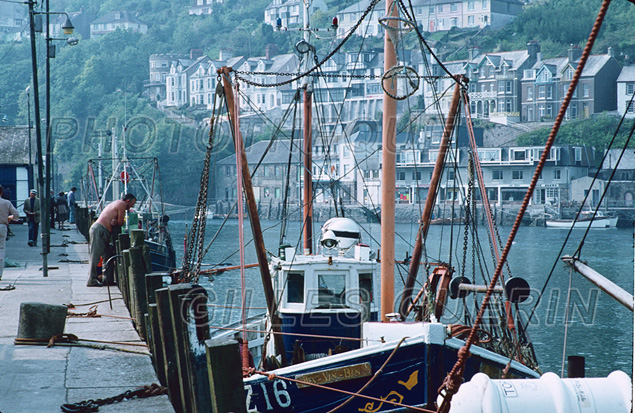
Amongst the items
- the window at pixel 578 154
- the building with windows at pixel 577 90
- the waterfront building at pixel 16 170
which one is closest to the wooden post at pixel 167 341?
the waterfront building at pixel 16 170

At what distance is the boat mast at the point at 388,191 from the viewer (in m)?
12.2

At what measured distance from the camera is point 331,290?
523 inches

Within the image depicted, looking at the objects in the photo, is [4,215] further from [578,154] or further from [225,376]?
[578,154]

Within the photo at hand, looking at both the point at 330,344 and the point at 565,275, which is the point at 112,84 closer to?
the point at 565,275

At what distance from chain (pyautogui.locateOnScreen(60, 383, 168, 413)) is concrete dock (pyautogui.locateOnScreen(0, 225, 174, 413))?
67mm

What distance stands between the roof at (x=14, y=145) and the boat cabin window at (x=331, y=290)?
1129 inches

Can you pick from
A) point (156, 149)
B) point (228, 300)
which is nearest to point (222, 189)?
point (156, 149)

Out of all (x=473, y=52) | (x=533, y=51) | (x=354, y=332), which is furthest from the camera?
(x=473, y=52)

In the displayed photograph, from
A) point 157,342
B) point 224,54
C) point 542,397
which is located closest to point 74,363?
point 157,342

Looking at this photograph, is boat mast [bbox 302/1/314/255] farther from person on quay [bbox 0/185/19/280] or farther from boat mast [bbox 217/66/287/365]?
person on quay [bbox 0/185/19/280]

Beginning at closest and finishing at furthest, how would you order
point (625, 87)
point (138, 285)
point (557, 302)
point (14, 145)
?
point (138, 285)
point (557, 302)
point (14, 145)
point (625, 87)

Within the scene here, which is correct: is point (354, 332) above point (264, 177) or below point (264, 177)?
below

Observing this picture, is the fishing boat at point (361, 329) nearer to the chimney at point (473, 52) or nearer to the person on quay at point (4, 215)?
the person on quay at point (4, 215)

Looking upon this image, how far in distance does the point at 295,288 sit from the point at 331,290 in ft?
1.87
